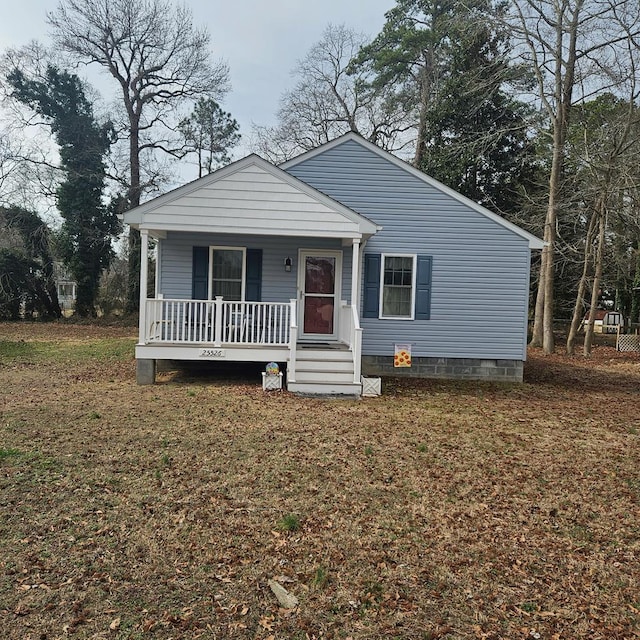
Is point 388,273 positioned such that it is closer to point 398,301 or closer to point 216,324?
point 398,301

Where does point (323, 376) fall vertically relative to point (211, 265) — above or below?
below

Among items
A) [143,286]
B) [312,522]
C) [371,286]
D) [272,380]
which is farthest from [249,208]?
[312,522]

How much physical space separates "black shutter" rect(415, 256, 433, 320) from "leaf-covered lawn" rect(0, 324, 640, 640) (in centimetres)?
355

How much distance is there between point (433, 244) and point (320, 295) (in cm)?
260

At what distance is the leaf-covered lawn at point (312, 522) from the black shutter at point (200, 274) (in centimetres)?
328

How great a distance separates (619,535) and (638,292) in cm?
2046

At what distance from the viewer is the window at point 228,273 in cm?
1070

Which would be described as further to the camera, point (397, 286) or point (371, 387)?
point (397, 286)

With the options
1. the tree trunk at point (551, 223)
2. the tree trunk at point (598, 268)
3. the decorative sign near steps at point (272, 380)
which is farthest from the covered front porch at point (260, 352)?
the tree trunk at point (551, 223)

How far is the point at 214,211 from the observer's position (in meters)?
8.96

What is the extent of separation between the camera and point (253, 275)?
35.0 ft

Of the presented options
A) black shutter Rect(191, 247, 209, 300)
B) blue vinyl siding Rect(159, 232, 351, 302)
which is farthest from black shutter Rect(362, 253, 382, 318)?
black shutter Rect(191, 247, 209, 300)

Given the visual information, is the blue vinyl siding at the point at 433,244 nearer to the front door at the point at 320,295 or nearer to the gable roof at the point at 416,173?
the gable roof at the point at 416,173

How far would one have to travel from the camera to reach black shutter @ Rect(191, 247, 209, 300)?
34.8 ft
